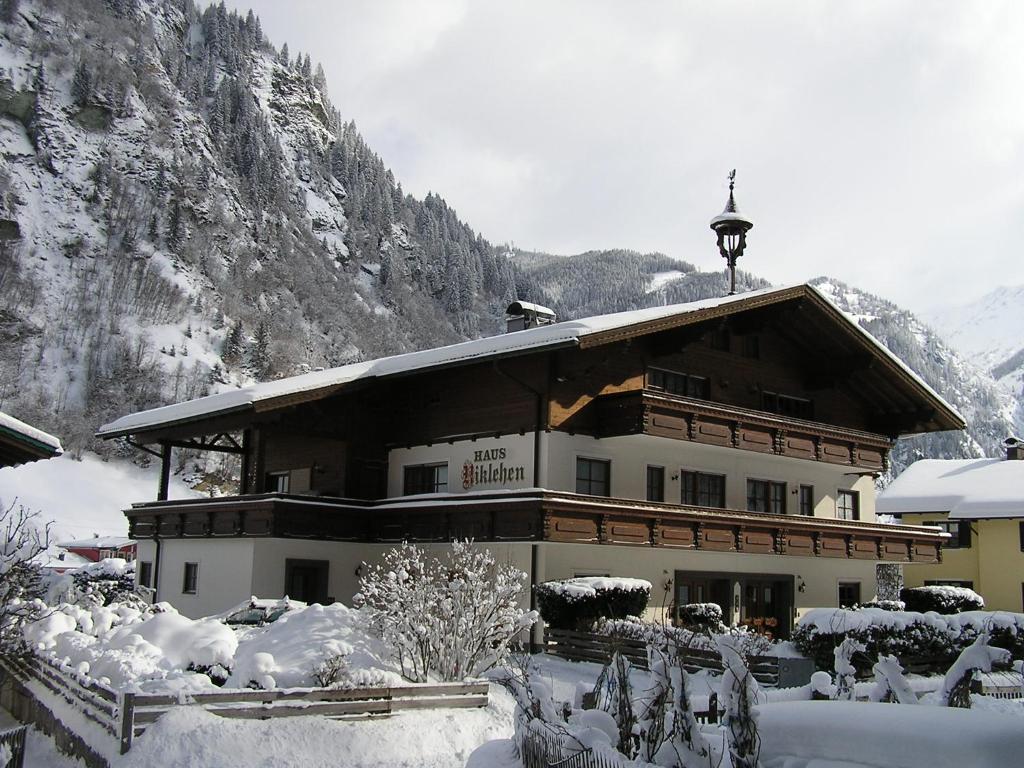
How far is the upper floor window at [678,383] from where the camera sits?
27.8 metres

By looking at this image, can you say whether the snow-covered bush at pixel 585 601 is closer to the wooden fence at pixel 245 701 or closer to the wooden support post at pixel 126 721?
the wooden fence at pixel 245 701

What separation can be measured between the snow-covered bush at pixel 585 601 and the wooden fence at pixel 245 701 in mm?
6632

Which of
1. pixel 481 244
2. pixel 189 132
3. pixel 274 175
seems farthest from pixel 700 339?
pixel 481 244

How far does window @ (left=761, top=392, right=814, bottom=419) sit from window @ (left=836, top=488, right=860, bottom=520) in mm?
2923

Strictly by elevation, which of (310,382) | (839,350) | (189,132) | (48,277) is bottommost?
(310,382)

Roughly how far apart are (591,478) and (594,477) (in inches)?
4.4

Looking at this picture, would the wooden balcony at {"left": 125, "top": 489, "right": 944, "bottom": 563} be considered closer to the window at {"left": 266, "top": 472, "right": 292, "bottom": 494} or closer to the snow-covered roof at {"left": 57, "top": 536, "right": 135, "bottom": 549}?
the window at {"left": 266, "top": 472, "right": 292, "bottom": 494}

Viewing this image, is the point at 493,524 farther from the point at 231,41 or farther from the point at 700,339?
the point at 231,41

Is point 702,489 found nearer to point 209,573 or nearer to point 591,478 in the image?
point 591,478

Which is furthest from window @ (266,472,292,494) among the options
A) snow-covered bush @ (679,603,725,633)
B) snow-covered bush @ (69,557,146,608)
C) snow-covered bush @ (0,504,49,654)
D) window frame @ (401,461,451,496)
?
snow-covered bush @ (0,504,49,654)

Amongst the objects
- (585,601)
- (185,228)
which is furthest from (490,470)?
(185,228)

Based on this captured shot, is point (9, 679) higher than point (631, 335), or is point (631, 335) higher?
point (631, 335)

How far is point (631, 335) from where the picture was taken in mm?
24812

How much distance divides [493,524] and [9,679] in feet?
34.4
